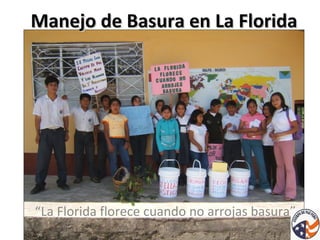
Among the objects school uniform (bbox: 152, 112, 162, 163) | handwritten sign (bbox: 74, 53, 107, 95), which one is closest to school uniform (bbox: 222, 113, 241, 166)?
school uniform (bbox: 152, 112, 162, 163)

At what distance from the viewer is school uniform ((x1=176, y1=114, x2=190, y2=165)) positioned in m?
5.26

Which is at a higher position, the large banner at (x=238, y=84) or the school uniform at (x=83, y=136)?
the large banner at (x=238, y=84)

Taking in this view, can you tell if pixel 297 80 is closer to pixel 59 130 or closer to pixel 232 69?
pixel 232 69

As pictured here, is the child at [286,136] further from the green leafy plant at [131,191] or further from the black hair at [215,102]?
the green leafy plant at [131,191]

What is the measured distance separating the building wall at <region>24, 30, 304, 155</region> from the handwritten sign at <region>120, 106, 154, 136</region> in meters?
0.75

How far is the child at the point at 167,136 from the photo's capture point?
510cm

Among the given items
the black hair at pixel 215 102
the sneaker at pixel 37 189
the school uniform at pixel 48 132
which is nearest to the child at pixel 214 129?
the black hair at pixel 215 102

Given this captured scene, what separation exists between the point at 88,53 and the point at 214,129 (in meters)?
2.36

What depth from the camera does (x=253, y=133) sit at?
16.1ft

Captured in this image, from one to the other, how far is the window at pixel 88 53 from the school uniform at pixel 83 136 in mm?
572

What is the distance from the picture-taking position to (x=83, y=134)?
5.36m

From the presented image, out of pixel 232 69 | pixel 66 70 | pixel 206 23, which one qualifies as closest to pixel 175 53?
pixel 232 69

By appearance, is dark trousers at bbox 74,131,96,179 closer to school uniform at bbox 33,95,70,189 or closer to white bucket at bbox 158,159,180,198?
school uniform at bbox 33,95,70,189

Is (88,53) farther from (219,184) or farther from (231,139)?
(219,184)
